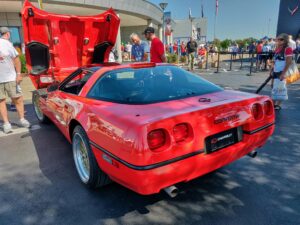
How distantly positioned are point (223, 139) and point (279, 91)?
12.5ft

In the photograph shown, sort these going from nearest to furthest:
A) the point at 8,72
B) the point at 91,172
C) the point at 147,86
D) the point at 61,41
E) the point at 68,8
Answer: the point at 91,172
the point at 147,86
the point at 8,72
the point at 61,41
the point at 68,8

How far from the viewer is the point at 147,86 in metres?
2.67

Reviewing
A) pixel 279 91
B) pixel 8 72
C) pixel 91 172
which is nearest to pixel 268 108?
pixel 91 172

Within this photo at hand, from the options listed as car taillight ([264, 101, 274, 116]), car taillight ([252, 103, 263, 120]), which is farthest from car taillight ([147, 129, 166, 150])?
car taillight ([264, 101, 274, 116])

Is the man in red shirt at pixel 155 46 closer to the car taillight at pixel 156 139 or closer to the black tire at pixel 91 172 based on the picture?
the black tire at pixel 91 172

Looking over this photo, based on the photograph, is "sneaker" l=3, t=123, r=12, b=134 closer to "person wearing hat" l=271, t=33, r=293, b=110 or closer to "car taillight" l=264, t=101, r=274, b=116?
"car taillight" l=264, t=101, r=274, b=116

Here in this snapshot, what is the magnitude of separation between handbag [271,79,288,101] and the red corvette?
9.94ft

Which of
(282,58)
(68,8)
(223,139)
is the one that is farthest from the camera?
(68,8)

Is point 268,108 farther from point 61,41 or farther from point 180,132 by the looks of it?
point 61,41

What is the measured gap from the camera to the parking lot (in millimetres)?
2195

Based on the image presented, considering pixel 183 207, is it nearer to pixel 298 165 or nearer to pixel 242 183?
pixel 242 183

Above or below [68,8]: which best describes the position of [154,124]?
below

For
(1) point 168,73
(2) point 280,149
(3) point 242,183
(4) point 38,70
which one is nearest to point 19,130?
(4) point 38,70

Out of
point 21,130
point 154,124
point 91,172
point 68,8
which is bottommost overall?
point 21,130
